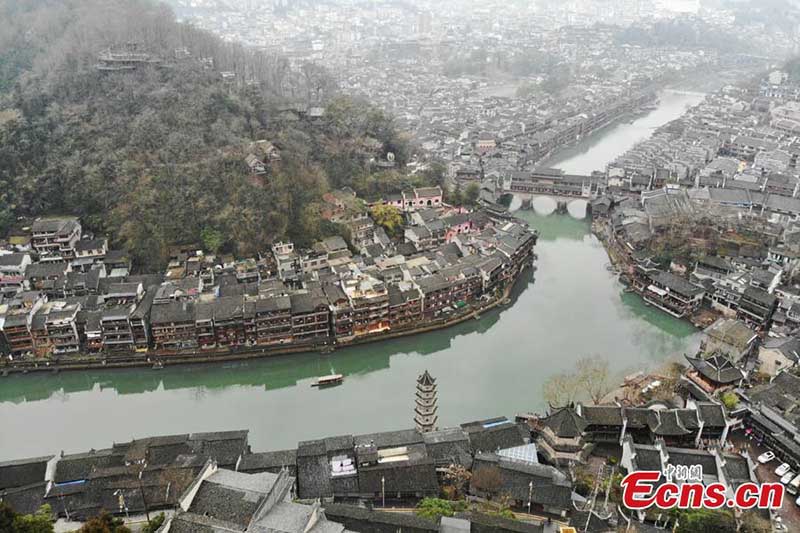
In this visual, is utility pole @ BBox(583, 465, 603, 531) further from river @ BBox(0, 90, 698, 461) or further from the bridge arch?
the bridge arch

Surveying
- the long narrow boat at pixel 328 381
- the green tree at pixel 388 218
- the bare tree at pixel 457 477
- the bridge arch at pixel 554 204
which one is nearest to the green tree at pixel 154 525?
the bare tree at pixel 457 477

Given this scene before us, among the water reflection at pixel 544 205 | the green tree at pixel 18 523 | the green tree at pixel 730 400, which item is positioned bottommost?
the water reflection at pixel 544 205

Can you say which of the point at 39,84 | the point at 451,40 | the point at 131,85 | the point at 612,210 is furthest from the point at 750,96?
the point at 39,84

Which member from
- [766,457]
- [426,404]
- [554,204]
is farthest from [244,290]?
[554,204]

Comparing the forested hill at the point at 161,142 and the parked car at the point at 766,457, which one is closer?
the parked car at the point at 766,457

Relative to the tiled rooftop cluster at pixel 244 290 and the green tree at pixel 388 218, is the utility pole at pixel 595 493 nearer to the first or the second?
the tiled rooftop cluster at pixel 244 290

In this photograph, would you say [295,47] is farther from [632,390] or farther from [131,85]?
[632,390]
